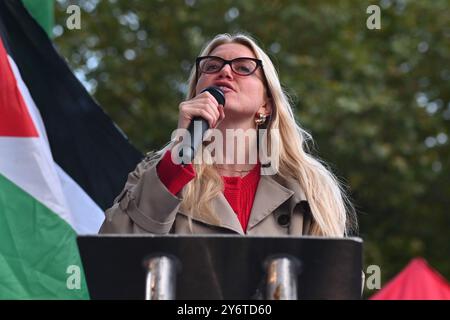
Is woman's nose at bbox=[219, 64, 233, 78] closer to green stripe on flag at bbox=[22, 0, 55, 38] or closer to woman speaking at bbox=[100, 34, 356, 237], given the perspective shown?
woman speaking at bbox=[100, 34, 356, 237]

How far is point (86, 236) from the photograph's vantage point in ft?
10.5

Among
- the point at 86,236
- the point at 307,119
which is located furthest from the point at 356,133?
the point at 86,236

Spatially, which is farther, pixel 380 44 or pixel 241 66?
pixel 380 44

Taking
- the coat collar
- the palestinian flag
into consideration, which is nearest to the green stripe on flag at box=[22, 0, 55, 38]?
the palestinian flag

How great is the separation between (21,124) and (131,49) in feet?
30.3

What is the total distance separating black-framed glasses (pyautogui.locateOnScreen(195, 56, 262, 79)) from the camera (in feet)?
15.1

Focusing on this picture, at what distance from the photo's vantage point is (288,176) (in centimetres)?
463

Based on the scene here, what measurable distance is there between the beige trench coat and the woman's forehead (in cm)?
51

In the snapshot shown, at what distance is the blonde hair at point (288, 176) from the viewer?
14.5ft

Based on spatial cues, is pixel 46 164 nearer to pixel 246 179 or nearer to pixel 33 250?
pixel 33 250

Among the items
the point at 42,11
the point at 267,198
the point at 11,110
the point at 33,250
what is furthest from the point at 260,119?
the point at 42,11

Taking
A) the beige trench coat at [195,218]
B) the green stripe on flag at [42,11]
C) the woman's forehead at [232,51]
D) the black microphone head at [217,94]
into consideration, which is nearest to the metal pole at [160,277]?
the beige trench coat at [195,218]

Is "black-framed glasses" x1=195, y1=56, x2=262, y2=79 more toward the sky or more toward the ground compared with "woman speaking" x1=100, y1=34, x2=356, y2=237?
more toward the sky

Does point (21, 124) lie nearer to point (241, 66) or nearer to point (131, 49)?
point (241, 66)
